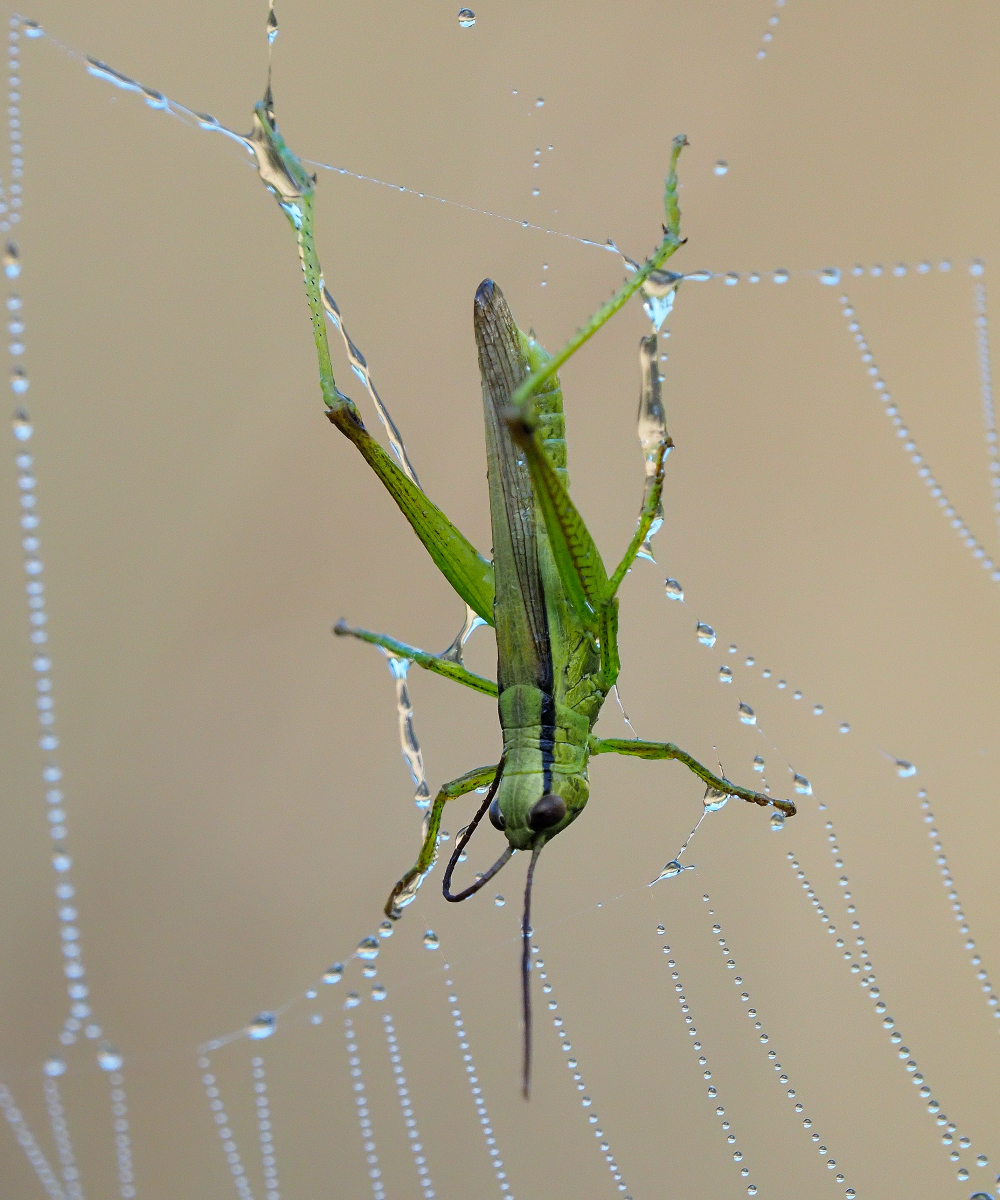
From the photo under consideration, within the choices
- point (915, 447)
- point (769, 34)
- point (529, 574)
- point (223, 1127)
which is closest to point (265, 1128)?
point (223, 1127)

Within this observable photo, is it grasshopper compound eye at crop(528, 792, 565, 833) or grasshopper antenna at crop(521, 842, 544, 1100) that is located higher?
grasshopper compound eye at crop(528, 792, 565, 833)

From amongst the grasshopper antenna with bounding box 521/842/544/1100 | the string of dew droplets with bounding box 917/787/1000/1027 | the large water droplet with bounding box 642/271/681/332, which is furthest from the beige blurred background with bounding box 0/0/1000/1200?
the grasshopper antenna with bounding box 521/842/544/1100

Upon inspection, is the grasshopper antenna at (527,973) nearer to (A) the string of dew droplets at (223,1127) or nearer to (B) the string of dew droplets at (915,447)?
(A) the string of dew droplets at (223,1127)

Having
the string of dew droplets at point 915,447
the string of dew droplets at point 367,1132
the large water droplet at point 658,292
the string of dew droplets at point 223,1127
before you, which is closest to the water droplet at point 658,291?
the large water droplet at point 658,292

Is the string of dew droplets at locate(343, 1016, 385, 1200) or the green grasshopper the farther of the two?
the string of dew droplets at locate(343, 1016, 385, 1200)

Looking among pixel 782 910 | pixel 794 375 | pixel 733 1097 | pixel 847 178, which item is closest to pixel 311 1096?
pixel 733 1097

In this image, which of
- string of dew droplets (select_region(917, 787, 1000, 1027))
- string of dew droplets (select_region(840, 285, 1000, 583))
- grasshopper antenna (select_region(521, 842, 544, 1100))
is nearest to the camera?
grasshopper antenna (select_region(521, 842, 544, 1100))

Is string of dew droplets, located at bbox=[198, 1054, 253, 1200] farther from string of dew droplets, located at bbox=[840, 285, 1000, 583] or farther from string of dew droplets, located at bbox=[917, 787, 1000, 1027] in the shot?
string of dew droplets, located at bbox=[840, 285, 1000, 583]

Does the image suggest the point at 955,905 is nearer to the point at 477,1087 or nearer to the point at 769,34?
the point at 477,1087
